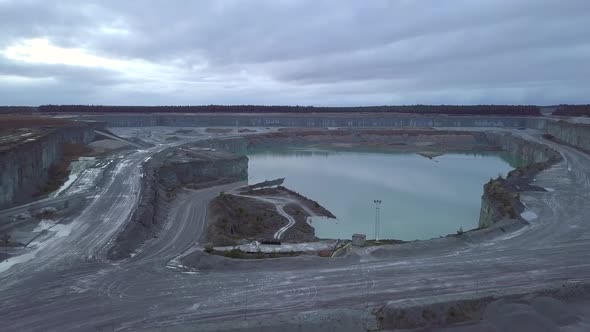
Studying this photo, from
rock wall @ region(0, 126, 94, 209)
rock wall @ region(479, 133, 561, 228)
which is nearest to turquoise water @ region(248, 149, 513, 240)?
rock wall @ region(479, 133, 561, 228)

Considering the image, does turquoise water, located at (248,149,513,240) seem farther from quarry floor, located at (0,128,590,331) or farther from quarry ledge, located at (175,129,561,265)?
quarry floor, located at (0,128,590,331)

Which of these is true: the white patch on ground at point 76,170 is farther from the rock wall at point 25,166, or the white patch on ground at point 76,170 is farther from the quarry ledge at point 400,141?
the quarry ledge at point 400,141

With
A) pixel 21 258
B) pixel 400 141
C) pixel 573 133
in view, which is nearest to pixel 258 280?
pixel 21 258

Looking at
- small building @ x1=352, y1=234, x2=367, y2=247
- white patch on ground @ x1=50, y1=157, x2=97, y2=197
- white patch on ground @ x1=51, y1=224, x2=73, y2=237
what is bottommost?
white patch on ground @ x1=51, y1=224, x2=73, y2=237

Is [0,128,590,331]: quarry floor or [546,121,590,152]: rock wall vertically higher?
[546,121,590,152]: rock wall

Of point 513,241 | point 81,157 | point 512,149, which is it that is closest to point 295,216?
point 513,241

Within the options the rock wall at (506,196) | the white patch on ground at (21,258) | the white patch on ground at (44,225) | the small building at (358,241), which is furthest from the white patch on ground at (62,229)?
the rock wall at (506,196)
